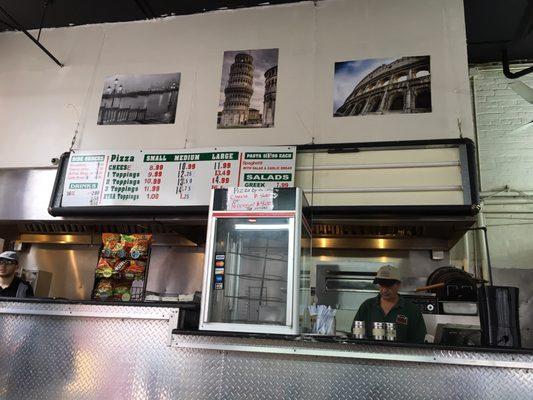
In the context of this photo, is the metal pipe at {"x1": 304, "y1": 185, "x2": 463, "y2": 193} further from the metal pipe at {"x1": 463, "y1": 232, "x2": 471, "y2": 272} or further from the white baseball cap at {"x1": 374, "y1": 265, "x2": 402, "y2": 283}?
the metal pipe at {"x1": 463, "y1": 232, "x2": 471, "y2": 272}

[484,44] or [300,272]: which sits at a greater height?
[484,44]

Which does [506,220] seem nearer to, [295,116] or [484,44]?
[484,44]

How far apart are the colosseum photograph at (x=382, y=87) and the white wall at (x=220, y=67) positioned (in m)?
0.07

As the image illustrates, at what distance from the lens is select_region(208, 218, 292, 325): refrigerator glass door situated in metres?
3.09

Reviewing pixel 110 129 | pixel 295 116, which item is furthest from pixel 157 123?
pixel 295 116

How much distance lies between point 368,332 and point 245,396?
4.94ft

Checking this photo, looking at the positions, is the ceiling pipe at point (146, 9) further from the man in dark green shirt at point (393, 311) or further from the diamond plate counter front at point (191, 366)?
the man in dark green shirt at point (393, 311)

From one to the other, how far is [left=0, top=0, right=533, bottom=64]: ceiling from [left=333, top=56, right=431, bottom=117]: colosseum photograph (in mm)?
1028

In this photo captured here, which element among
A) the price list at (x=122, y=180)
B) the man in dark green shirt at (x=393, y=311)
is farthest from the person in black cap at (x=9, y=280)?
the man in dark green shirt at (x=393, y=311)

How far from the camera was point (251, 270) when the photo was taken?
11.1ft

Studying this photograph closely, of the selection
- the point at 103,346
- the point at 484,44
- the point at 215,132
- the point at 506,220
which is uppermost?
the point at 484,44

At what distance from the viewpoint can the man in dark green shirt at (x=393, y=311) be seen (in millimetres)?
3713

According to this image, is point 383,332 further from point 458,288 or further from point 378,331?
point 458,288

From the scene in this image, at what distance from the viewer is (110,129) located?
4.86m
